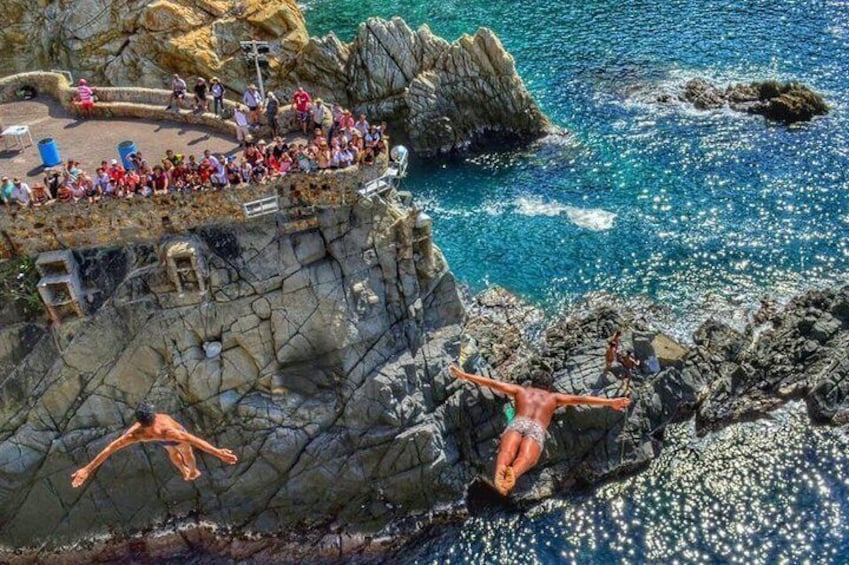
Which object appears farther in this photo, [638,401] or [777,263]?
[777,263]

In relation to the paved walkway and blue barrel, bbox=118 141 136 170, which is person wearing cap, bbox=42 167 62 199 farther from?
blue barrel, bbox=118 141 136 170

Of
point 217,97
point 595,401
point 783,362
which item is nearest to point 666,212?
point 783,362

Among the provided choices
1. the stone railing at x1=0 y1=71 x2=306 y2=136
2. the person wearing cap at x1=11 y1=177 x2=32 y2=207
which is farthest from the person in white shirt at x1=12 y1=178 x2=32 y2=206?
the stone railing at x1=0 y1=71 x2=306 y2=136

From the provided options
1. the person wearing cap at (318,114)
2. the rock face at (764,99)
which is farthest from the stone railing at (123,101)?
the rock face at (764,99)

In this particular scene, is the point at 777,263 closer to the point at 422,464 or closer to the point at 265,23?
the point at 422,464

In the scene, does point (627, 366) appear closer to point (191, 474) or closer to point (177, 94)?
point (191, 474)

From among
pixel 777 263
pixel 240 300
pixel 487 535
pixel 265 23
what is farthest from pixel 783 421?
pixel 265 23

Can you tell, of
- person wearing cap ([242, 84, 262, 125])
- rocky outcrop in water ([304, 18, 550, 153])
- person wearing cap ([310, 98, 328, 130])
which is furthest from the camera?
rocky outcrop in water ([304, 18, 550, 153])
